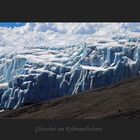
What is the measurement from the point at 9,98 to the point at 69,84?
47.8 ft

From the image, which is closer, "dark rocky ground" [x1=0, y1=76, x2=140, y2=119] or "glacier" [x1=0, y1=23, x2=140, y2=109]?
"dark rocky ground" [x1=0, y1=76, x2=140, y2=119]

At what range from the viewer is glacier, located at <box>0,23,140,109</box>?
310 ft

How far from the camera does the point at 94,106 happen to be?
257 feet

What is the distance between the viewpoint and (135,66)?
99250 mm

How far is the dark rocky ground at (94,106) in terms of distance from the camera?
69419mm

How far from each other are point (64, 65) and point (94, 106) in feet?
122

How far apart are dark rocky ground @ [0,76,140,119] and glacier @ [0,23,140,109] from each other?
587 cm

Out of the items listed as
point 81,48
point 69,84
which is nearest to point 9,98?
point 69,84

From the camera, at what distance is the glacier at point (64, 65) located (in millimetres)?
94562

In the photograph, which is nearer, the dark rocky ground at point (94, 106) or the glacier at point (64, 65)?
the dark rocky ground at point (94, 106)

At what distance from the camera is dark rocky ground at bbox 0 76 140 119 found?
2733 inches

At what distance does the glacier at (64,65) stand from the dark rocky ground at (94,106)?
19.3 feet

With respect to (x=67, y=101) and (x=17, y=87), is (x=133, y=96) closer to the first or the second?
(x=67, y=101)

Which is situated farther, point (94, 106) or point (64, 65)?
point (64, 65)
